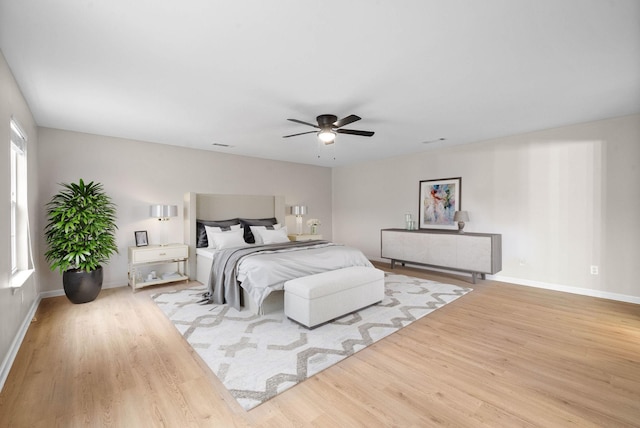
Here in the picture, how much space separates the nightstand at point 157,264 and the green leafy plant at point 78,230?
1.43ft

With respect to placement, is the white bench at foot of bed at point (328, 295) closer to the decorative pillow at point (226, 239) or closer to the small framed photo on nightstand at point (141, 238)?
the decorative pillow at point (226, 239)

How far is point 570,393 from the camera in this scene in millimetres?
1975

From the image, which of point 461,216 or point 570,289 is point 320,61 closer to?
point 461,216

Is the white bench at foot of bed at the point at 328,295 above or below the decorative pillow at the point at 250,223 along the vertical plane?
below

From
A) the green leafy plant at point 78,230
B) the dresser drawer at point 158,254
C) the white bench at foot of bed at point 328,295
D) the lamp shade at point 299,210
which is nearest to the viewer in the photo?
the white bench at foot of bed at point 328,295

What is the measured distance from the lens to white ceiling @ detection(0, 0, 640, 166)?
1762 mm

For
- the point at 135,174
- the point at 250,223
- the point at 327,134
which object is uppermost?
the point at 327,134

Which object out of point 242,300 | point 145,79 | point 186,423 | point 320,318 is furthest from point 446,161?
point 186,423

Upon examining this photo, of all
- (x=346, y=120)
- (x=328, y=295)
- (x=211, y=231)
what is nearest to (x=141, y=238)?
(x=211, y=231)

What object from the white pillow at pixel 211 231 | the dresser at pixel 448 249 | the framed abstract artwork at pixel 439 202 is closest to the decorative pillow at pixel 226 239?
the white pillow at pixel 211 231

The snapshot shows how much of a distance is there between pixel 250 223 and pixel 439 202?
3.68 meters

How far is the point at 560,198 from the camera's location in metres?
4.27

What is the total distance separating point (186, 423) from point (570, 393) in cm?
250

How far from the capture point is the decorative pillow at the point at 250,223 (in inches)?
214
